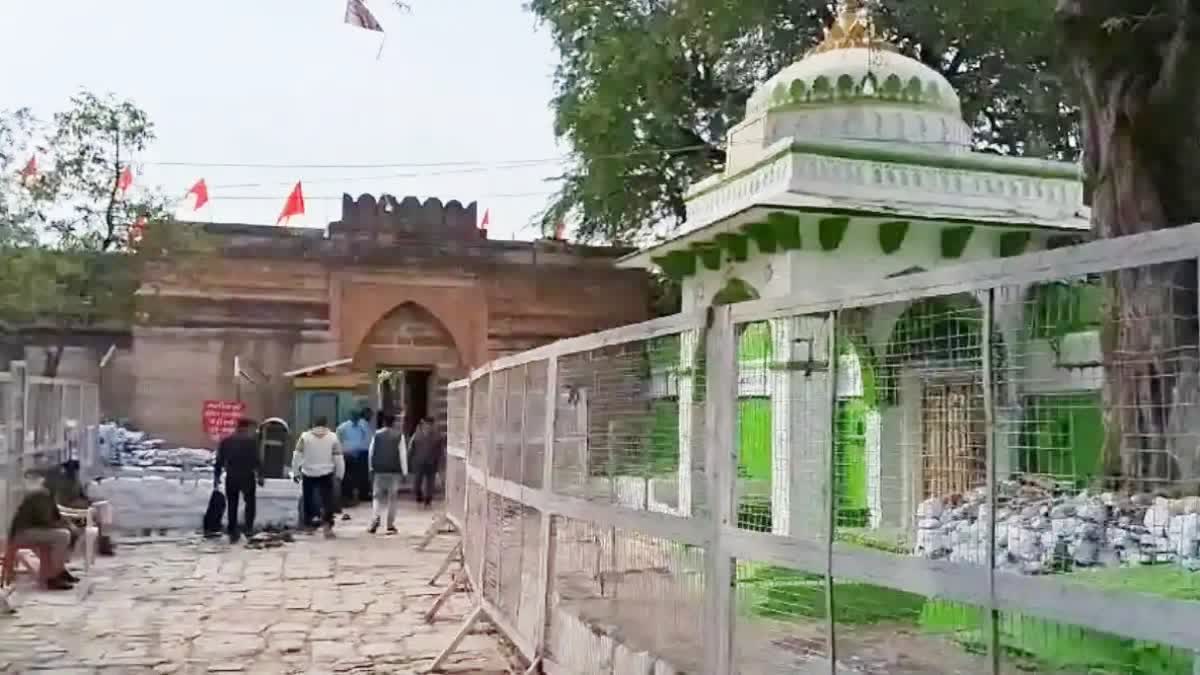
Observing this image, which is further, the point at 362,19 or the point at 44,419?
the point at 44,419

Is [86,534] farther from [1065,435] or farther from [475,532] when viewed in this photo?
[1065,435]

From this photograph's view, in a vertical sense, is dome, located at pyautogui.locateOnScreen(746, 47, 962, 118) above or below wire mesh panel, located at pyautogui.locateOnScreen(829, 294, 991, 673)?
above

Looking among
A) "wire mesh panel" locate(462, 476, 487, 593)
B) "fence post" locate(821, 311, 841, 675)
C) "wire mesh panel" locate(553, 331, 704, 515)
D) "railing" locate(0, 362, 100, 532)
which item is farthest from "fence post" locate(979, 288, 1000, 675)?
"railing" locate(0, 362, 100, 532)

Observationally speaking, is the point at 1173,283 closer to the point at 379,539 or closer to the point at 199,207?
the point at 379,539

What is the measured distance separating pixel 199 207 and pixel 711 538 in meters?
19.7

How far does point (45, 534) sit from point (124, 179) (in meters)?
8.95

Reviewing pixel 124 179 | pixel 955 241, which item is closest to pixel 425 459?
pixel 124 179

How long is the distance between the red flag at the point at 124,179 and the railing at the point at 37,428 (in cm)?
295

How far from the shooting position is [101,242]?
742 inches

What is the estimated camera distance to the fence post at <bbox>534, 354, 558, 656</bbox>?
6773mm

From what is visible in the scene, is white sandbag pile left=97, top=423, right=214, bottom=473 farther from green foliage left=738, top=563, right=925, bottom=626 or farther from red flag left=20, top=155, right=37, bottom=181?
green foliage left=738, top=563, right=925, bottom=626

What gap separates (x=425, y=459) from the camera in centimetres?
1997

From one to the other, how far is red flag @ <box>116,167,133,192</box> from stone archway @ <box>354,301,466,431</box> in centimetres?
627

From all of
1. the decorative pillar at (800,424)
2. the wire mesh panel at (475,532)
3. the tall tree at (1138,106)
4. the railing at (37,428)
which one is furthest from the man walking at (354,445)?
the decorative pillar at (800,424)
